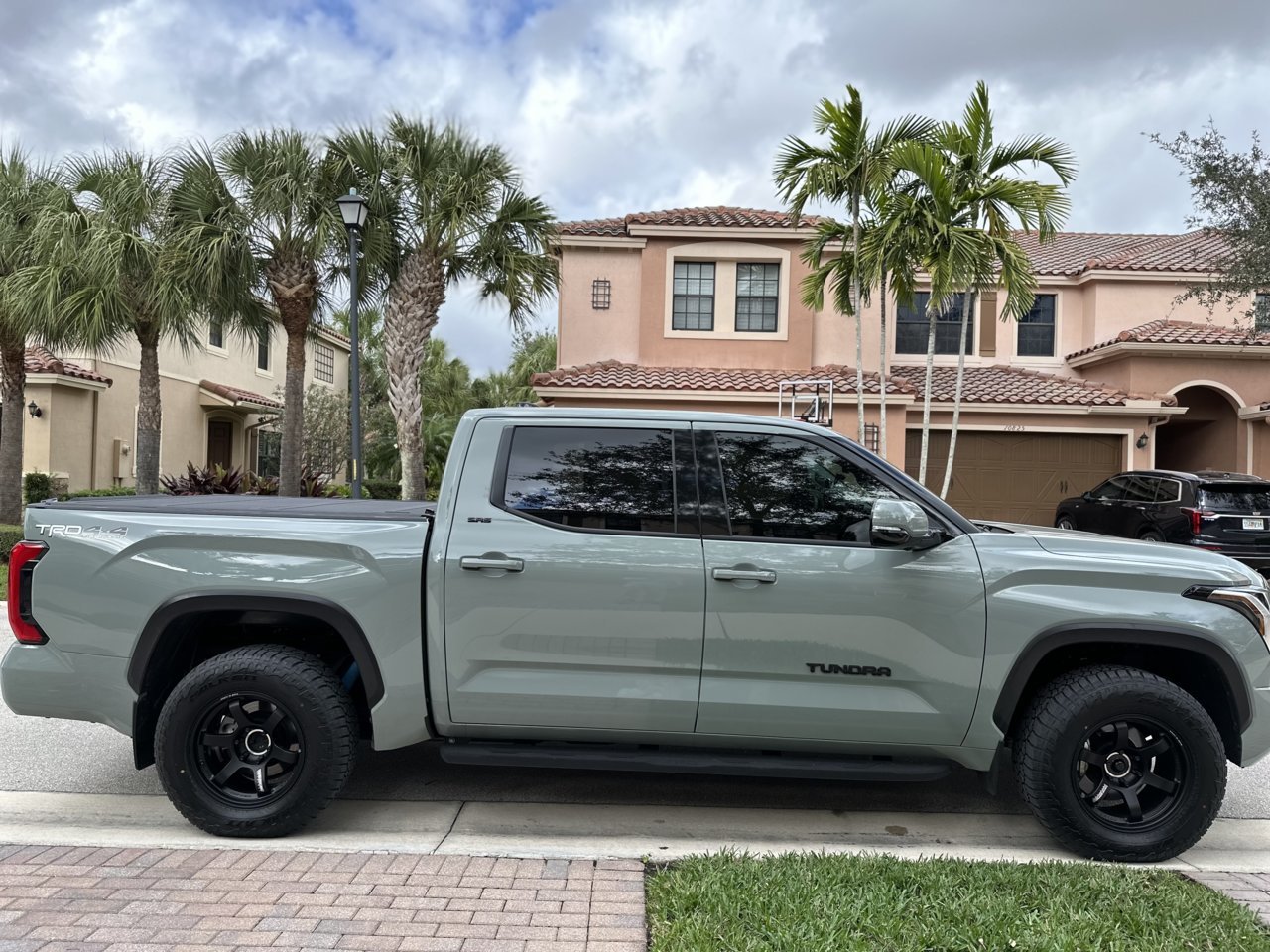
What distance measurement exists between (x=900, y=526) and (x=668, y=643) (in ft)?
3.57

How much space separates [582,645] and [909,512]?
1.49m

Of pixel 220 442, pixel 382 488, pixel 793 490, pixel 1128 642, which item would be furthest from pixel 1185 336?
pixel 220 442

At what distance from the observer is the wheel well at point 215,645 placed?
388cm

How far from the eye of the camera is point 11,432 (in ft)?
45.8

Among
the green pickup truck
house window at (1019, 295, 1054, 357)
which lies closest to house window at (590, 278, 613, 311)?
house window at (1019, 295, 1054, 357)

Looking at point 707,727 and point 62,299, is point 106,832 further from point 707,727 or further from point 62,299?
point 62,299

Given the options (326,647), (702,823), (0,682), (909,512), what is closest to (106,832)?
(0,682)

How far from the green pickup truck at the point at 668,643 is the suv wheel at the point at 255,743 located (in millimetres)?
11

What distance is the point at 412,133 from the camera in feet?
44.3

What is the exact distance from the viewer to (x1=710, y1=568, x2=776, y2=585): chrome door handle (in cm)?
370

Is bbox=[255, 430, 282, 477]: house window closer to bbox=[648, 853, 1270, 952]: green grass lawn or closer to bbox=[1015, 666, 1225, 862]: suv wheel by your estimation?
bbox=[648, 853, 1270, 952]: green grass lawn

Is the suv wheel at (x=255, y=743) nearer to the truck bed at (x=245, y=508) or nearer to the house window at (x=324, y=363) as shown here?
the truck bed at (x=245, y=508)

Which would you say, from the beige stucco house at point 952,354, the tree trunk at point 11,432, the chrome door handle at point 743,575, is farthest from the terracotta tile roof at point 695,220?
the chrome door handle at point 743,575

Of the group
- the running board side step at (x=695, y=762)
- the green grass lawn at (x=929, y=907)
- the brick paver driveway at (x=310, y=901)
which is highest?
the running board side step at (x=695, y=762)
